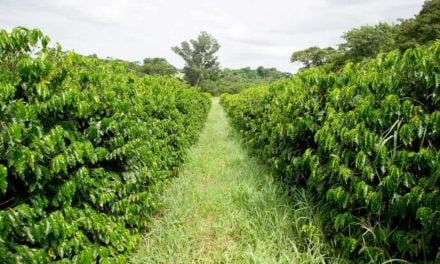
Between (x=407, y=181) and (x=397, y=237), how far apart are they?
1.40ft

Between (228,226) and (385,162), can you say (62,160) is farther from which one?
(385,162)

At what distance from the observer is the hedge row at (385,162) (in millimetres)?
2174

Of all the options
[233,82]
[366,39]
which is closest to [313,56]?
[366,39]

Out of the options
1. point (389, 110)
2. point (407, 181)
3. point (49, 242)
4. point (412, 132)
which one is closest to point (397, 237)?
point (407, 181)

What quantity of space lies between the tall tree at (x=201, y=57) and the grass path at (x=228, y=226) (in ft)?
201

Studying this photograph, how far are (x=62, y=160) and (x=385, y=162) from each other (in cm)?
234

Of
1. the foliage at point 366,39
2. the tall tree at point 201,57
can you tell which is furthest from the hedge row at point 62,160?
the tall tree at point 201,57

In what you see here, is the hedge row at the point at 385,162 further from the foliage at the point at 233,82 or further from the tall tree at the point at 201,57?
the tall tree at the point at 201,57

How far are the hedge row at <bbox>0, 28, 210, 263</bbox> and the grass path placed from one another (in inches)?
18.3

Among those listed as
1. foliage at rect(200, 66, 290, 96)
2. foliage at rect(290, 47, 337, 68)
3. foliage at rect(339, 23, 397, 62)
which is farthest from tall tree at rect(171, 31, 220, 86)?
foliage at rect(339, 23, 397, 62)

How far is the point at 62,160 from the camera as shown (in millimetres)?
2020

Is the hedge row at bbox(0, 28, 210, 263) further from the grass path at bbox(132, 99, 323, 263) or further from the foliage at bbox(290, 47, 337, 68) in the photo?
the foliage at bbox(290, 47, 337, 68)

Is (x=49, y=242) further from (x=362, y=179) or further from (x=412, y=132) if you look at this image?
(x=412, y=132)

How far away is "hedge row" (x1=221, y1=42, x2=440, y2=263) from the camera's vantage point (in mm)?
2174
